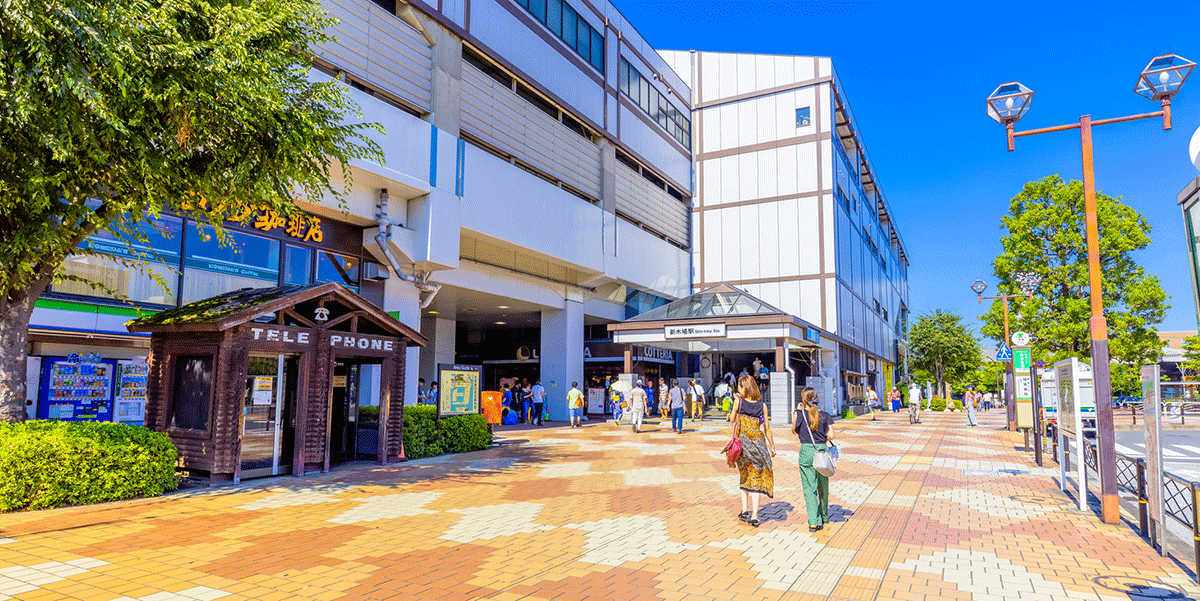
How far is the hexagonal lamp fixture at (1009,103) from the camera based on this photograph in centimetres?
916

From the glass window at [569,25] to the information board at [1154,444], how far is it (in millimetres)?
24449

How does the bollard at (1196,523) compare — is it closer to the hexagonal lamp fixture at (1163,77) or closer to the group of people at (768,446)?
the group of people at (768,446)

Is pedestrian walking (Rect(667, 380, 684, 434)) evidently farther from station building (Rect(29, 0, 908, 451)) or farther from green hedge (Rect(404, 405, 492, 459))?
green hedge (Rect(404, 405, 492, 459))

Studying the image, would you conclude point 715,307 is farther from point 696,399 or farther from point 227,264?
point 227,264

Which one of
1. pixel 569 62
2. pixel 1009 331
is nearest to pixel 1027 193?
pixel 1009 331

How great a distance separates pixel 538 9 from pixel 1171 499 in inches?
949

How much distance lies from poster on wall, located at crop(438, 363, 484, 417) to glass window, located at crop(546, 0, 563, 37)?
16.0 meters

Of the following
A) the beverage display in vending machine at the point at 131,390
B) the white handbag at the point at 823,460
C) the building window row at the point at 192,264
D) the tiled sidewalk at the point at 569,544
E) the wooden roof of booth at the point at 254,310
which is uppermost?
the building window row at the point at 192,264

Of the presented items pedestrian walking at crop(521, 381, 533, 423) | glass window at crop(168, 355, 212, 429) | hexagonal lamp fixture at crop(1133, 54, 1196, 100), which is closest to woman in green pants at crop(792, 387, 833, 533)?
hexagonal lamp fixture at crop(1133, 54, 1196, 100)


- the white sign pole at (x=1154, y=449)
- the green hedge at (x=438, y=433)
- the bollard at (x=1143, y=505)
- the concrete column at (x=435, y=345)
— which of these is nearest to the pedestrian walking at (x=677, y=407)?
the green hedge at (x=438, y=433)

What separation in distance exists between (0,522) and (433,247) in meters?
13.3

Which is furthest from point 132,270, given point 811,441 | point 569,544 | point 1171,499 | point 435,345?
point 1171,499

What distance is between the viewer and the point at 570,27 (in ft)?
92.1

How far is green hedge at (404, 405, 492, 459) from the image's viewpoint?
539 inches
